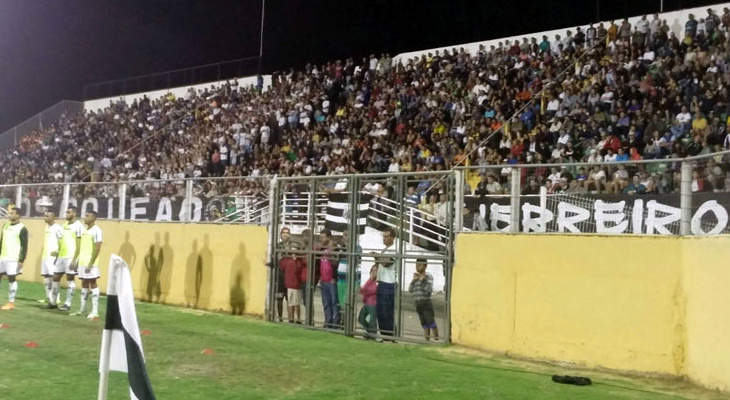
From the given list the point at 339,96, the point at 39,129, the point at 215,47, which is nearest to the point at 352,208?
the point at 339,96

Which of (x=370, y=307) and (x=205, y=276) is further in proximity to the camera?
(x=205, y=276)

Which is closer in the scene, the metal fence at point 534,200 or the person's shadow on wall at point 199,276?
the metal fence at point 534,200

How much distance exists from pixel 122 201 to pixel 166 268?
2.72 meters

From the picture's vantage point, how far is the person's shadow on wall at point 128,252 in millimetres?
18922

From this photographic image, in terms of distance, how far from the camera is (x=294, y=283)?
48.4ft

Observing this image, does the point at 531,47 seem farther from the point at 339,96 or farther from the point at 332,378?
the point at 332,378

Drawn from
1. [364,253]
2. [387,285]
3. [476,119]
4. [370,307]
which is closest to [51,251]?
[364,253]

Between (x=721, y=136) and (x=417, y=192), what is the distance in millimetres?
6185

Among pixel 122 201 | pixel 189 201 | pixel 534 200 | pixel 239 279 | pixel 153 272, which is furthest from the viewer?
pixel 122 201

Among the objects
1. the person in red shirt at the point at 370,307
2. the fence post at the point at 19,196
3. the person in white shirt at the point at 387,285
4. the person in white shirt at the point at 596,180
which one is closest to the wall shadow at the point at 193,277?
the person in red shirt at the point at 370,307

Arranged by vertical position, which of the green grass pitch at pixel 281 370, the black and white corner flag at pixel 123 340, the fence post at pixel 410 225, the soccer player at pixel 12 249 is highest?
the fence post at pixel 410 225

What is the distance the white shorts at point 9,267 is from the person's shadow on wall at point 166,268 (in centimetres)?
315

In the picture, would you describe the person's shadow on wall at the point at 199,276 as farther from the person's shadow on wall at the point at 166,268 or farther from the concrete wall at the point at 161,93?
the concrete wall at the point at 161,93

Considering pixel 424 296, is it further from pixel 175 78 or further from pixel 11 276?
pixel 175 78
